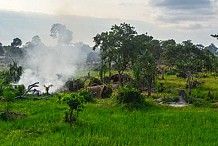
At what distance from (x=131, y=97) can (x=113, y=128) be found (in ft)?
27.9

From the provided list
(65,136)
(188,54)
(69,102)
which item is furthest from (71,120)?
(188,54)

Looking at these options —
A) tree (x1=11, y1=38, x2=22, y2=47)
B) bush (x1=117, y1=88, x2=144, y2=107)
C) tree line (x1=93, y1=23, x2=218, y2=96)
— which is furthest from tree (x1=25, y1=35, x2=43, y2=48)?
bush (x1=117, y1=88, x2=144, y2=107)

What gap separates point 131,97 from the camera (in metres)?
27.8

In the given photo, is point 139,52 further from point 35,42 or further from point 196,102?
point 35,42

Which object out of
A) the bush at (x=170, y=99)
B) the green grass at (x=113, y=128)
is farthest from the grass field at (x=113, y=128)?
the bush at (x=170, y=99)

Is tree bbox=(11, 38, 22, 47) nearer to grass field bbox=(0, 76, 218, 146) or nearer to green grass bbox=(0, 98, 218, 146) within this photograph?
grass field bbox=(0, 76, 218, 146)

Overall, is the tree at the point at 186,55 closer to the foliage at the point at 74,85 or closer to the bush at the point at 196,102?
the bush at the point at 196,102

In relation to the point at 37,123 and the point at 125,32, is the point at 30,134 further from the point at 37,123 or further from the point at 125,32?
the point at 125,32

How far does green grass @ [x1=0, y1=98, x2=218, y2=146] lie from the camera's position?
16.8 metres

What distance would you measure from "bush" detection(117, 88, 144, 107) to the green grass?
5.82 feet

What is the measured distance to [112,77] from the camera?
184 ft

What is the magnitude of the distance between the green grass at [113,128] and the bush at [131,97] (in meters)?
1.77

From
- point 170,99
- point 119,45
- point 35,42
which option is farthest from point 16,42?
point 170,99

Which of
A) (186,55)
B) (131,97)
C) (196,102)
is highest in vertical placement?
(186,55)
